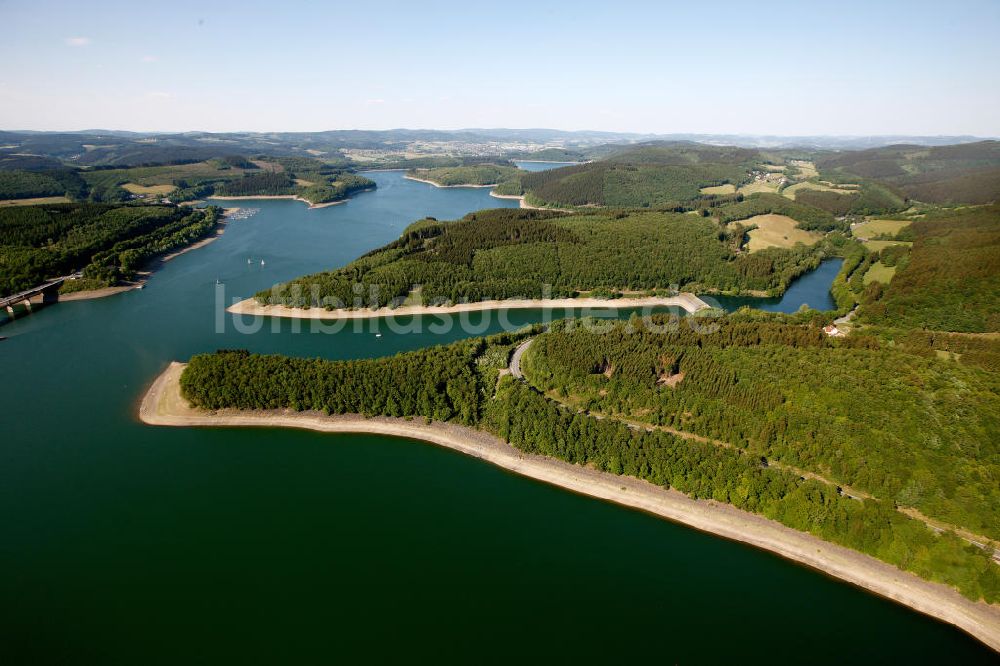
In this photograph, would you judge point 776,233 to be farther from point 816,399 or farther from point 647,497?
point 647,497

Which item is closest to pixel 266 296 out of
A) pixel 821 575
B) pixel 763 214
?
pixel 821 575

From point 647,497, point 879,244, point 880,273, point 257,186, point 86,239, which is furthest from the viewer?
point 257,186

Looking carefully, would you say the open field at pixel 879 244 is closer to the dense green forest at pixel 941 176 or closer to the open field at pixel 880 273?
the open field at pixel 880 273

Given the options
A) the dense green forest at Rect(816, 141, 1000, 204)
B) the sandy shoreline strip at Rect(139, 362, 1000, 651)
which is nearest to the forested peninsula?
the sandy shoreline strip at Rect(139, 362, 1000, 651)

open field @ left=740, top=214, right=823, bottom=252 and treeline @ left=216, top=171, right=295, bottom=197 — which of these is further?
treeline @ left=216, top=171, right=295, bottom=197

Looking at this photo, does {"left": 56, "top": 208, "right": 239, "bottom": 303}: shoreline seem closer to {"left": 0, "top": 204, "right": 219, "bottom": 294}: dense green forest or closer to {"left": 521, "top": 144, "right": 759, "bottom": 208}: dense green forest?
{"left": 0, "top": 204, "right": 219, "bottom": 294}: dense green forest

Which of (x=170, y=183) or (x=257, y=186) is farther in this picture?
(x=257, y=186)

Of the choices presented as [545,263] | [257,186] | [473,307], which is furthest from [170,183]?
[545,263]
